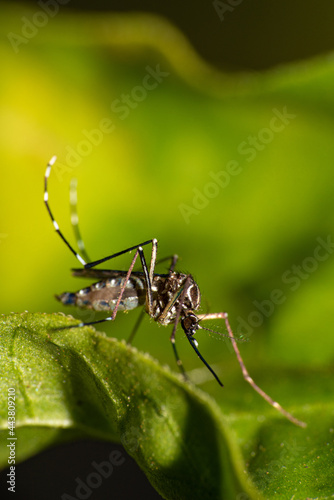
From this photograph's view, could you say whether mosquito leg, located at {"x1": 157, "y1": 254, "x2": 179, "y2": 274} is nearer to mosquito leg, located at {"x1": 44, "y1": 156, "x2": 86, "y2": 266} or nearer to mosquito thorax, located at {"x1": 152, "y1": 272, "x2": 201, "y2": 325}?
mosquito thorax, located at {"x1": 152, "y1": 272, "x2": 201, "y2": 325}

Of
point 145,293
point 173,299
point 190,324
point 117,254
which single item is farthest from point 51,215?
point 190,324

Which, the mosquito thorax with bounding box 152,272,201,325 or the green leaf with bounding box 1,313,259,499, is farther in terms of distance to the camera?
the mosquito thorax with bounding box 152,272,201,325

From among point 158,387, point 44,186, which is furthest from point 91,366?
point 44,186

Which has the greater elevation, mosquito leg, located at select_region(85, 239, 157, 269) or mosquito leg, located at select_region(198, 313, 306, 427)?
mosquito leg, located at select_region(85, 239, 157, 269)

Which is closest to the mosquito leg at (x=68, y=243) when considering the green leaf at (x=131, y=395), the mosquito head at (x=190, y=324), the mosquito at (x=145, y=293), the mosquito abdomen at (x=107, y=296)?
Result: the mosquito at (x=145, y=293)

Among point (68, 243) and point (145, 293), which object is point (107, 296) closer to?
point (145, 293)

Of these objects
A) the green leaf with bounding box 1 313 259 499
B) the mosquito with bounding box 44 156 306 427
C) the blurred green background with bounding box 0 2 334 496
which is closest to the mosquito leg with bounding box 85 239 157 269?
the mosquito with bounding box 44 156 306 427

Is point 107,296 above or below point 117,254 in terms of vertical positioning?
below
